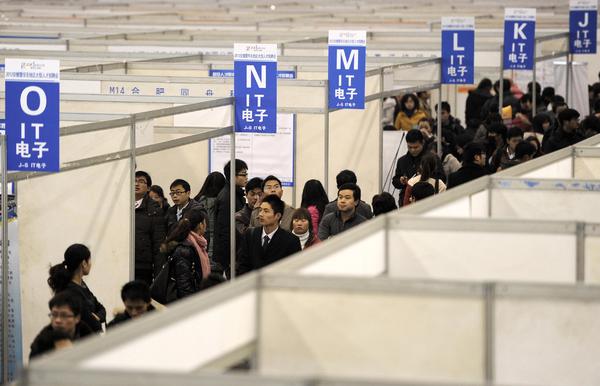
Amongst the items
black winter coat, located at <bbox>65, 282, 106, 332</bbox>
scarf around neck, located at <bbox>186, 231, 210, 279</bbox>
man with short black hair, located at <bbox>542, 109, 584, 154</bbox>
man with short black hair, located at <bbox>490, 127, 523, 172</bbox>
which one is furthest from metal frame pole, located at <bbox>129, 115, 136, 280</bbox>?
man with short black hair, located at <bbox>542, 109, 584, 154</bbox>

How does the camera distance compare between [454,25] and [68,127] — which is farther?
[454,25]

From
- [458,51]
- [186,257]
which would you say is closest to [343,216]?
[186,257]

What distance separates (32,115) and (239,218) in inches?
133

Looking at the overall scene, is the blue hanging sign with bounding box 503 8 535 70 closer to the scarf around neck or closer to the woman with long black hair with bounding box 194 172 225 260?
the woman with long black hair with bounding box 194 172 225 260

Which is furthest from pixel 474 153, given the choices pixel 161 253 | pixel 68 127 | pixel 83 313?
pixel 83 313

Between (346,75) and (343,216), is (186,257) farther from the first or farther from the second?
(346,75)

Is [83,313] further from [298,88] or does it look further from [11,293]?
[298,88]

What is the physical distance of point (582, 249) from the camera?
4543 millimetres

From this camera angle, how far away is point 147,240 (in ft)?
29.2

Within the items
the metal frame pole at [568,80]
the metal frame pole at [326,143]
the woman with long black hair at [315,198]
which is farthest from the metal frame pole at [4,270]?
the metal frame pole at [568,80]

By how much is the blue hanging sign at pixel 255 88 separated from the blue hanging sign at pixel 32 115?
2486 mm

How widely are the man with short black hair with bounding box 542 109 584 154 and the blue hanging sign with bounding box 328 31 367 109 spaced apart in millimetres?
1989

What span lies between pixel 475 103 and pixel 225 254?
25.8ft

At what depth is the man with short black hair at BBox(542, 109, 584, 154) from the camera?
469 inches
